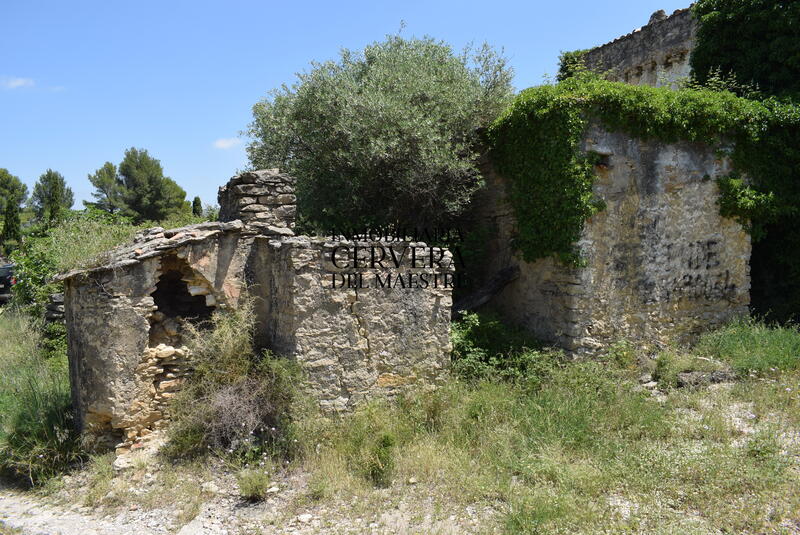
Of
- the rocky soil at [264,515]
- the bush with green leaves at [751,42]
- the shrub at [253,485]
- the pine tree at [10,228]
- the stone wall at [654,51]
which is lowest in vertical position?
the rocky soil at [264,515]

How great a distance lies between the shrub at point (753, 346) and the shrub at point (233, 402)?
6114 millimetres

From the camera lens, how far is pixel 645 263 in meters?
8.02

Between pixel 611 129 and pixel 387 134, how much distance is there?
338 centimetres

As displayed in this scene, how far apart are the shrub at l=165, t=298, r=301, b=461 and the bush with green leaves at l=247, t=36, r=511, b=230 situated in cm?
368

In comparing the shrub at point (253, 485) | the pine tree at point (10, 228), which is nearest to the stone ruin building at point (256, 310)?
the shrub at point (253, 485)

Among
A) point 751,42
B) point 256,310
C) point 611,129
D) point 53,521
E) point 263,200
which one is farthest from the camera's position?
point 751,42

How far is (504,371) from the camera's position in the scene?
711 centimetres

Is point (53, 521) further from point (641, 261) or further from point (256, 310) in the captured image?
point (641, 261)

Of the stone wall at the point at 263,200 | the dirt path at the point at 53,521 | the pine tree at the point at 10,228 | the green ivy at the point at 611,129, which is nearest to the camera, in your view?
the dirt path at the point at 53,521

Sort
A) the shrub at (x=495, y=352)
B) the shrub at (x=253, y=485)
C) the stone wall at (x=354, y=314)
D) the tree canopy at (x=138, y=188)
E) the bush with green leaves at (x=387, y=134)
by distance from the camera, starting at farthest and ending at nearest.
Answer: the tree canopy at (x=138, y=188)
the bush with green leaves at (x=387, y=134)
the shrub at (x=495, y=352)
the stone wall at (x=354, y=314)
the shrub at (x=253, y=485)

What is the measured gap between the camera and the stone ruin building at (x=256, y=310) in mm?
5695

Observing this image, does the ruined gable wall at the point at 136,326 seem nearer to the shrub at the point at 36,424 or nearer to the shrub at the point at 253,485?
the shrub at the point at 36,424

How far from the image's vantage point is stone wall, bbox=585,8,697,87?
12.6 meters

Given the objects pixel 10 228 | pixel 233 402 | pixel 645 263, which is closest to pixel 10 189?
pixel 10 228
